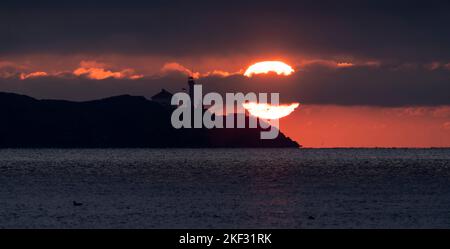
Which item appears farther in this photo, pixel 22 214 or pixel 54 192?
pixel 54 192

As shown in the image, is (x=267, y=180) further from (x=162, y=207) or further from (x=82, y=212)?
(x=82, y=212)

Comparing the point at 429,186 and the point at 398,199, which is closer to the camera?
the point at 398,199

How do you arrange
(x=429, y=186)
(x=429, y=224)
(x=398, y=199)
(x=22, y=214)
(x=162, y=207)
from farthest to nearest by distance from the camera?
(x=429, y=186) → (x=398, y=199) → (x=162, y=207) → (x=22, y=214) → (x=429, y=224)

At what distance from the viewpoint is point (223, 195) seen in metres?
108

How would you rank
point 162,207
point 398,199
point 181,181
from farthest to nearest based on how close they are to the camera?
point 181,181 → point 398,199 → point 162,207

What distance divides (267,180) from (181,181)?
14.2 metres

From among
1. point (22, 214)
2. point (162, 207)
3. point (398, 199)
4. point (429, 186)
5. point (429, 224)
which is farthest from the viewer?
point (429, 186)

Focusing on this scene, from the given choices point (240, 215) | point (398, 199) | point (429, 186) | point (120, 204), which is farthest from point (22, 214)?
point (429, 186)
